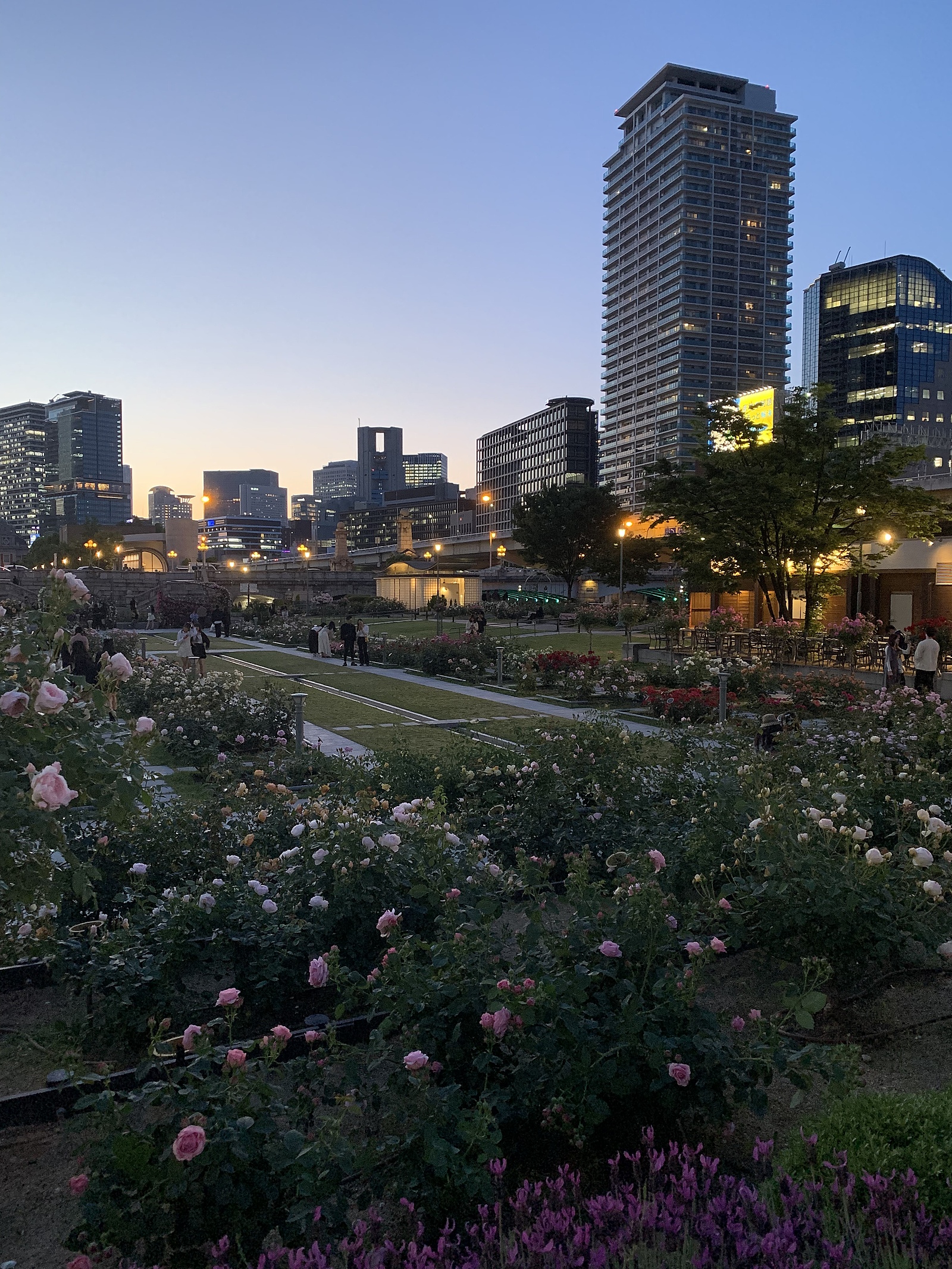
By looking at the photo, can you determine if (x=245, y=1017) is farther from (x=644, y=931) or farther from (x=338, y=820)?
(x=644, y=931)

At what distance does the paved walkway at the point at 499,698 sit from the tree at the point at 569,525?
43.4 metres

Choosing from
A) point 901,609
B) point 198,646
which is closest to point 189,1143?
point 198,646

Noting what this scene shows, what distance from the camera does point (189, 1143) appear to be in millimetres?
2654

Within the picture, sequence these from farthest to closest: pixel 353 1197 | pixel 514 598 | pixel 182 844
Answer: pixel 514 598
pixel 182 844
pixel 353 1197

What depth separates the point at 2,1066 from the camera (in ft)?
15.4

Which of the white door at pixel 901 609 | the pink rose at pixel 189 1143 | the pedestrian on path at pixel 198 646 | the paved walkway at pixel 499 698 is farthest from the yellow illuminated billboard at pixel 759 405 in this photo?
the pink rose at pixel 189 1143

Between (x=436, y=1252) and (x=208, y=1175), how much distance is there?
838mm

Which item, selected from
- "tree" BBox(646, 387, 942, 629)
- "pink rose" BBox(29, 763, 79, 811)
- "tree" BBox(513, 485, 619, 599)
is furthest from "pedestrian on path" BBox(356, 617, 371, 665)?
"tree" BBox(513, 485, 619, 599)

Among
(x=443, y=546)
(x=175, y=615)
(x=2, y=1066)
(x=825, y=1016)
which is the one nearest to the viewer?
(x=2, y=1066)

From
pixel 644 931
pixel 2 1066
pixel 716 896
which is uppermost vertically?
pixel 644 931

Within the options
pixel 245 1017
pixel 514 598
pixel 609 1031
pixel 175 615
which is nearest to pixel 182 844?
pixel 245 1017

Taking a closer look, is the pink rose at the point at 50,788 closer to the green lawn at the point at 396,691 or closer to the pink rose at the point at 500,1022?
the pink rose at the point at 500,1022

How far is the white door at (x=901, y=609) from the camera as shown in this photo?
104 ft

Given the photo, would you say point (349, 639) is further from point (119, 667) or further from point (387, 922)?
point (387, 922)
